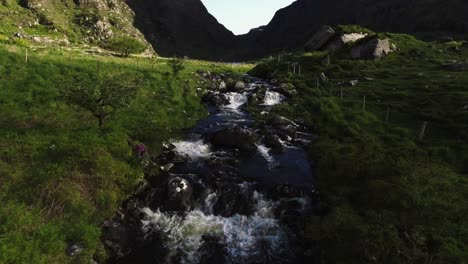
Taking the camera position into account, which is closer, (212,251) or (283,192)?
(212,251)

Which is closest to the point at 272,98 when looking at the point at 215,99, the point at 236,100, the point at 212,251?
the point at 236,100

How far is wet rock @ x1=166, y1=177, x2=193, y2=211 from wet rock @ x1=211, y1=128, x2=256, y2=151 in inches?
395

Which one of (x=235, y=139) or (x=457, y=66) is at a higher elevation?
(x=457, y=66)

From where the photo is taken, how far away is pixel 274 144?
3834cm

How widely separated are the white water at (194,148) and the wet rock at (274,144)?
21.2 feet

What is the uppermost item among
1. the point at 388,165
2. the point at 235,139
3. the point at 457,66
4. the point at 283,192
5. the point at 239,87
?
the point at 457,66

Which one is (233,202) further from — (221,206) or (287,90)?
(287,90)

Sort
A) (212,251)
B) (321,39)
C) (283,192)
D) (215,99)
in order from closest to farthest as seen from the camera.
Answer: (212,251), (283,192), (215,99), (321,39)

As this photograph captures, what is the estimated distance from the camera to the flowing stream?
22250 millimetres

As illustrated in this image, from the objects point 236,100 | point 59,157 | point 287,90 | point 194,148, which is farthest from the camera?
point 287,90

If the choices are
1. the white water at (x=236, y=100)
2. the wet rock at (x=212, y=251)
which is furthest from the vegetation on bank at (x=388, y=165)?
the white water at (x=236, y=100)

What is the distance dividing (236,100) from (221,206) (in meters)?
31.7

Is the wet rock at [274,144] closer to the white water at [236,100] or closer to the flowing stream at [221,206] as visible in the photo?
the flowing stream at [221,206]

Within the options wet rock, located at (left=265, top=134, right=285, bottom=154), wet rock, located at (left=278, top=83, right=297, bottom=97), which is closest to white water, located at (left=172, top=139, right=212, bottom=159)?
wet rock, located at (left=265, top=134, right=285, bottom=154)
